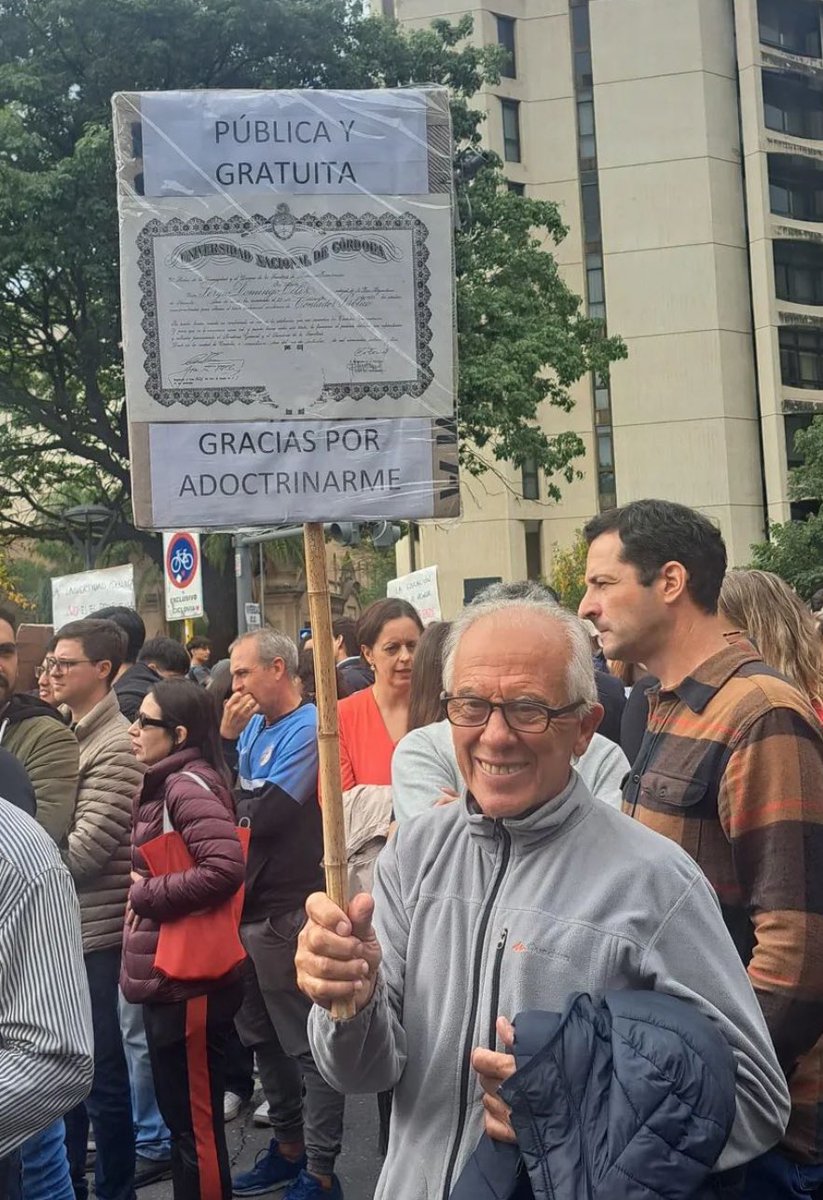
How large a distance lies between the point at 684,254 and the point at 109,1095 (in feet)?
138

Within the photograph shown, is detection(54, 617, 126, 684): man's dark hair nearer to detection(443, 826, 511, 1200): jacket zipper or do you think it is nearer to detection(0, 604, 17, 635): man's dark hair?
detection(0, 604, 17, 635): man's dark hair

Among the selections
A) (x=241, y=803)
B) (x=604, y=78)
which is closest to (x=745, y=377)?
(x=604, y=78)

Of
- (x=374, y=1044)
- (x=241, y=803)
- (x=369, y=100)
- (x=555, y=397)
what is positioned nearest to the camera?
(x=374, y=1044)

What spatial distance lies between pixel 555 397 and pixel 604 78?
83.3 ft

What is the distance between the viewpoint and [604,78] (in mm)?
45000

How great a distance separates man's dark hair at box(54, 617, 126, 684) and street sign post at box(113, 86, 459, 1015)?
2809 millimetres

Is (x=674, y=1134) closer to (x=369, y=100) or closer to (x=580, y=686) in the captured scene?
(x=580, y=686)

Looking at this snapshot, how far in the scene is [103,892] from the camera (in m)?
4.98

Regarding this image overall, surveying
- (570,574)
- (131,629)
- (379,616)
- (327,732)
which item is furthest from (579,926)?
(570,574)

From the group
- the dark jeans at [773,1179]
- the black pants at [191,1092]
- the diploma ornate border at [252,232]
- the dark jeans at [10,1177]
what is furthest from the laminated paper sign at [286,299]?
the black pants at [191,1092]

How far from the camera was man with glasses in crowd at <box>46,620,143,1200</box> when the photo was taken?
4816 mm

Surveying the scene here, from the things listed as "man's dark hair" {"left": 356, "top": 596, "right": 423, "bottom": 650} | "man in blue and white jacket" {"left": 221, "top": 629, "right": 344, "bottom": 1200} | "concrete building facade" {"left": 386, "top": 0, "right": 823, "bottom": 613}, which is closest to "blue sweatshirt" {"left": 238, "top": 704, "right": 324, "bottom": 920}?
"man in blue and white jacket" {"left": 221, "top": 629, "right": 344, "bottom": 1200}

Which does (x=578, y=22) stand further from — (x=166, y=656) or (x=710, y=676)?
(x=710, y=676)

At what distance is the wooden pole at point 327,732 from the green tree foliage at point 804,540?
29408 mm
